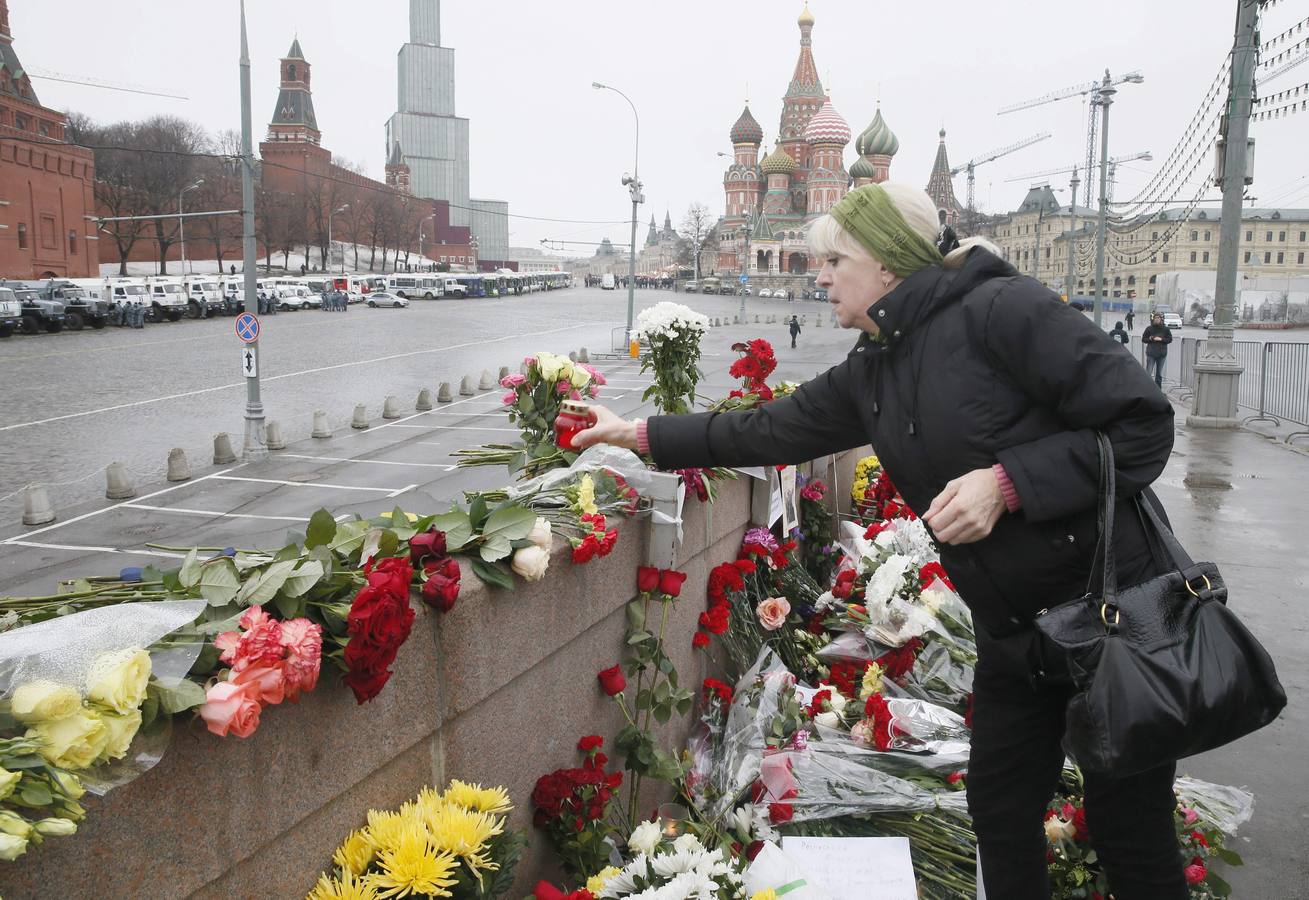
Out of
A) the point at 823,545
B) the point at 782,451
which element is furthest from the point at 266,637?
the point at 823,545

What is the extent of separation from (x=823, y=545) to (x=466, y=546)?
3790 mm

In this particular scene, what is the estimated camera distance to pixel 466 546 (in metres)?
2.65

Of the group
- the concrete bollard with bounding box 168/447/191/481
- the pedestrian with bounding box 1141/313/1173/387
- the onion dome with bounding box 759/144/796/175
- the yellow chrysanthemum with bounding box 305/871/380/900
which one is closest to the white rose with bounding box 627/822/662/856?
the yellow chrysanthemum with bounding box 305/871/380/900

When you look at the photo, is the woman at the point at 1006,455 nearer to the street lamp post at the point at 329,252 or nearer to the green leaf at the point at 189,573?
the green leaf at the point at 189,573

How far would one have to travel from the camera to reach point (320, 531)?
234 cm

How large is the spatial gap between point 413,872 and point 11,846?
86 cm

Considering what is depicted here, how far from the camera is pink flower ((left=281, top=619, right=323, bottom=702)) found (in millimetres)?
1798

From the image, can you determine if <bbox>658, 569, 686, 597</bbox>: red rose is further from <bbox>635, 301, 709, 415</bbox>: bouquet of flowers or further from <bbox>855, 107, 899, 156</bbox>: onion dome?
<bbox>855, 107, 899, 156</bbox>: onion dome

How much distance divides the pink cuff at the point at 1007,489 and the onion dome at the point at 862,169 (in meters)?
96.2

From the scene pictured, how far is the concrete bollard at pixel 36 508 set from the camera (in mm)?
12898

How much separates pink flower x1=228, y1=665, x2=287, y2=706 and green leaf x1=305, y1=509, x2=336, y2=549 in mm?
591

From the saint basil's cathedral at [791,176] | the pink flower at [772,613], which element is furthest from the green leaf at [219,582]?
the saint basil's cathedral at [791,176]

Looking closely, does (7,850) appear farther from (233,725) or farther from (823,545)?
(823,545)

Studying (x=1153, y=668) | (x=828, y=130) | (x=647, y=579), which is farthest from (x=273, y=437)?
(x=828, y=130)
